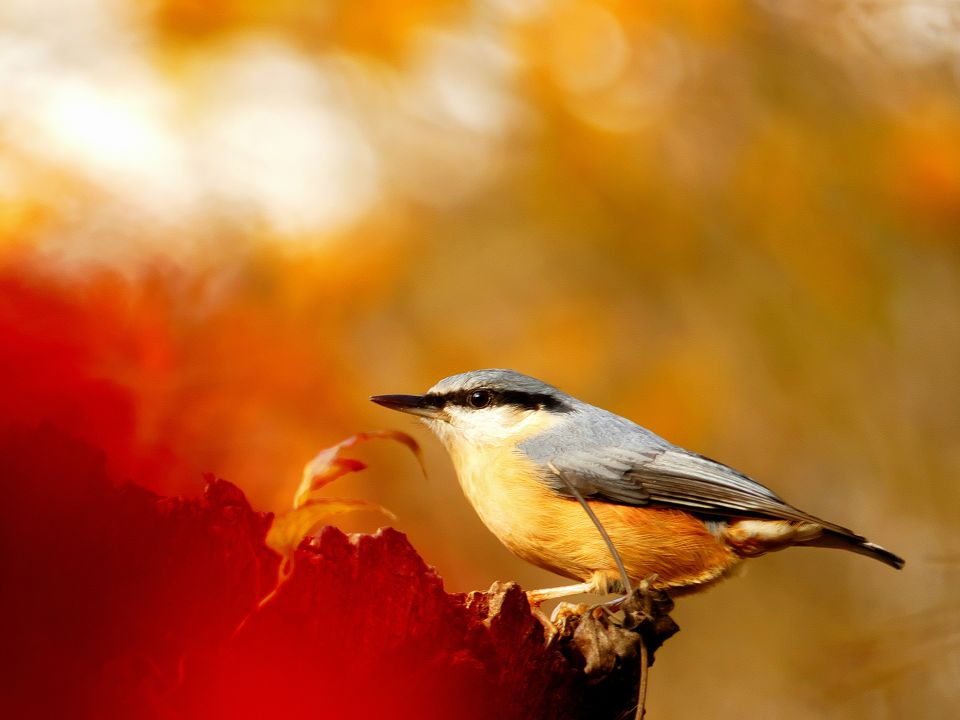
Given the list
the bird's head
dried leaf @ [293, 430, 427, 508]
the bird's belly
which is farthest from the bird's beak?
dried leaf @ [293, 430, 427, 508]

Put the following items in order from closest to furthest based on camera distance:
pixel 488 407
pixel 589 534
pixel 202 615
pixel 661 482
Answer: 1. pixel 202 615
2. pixel 589 534
3. pixel 661 482
4. pixel 488 407

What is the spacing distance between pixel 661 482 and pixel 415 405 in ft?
1.28

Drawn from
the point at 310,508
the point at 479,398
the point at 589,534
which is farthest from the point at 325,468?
the point at 479,398

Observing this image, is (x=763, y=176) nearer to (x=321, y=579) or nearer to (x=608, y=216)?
(x=608, y=216)

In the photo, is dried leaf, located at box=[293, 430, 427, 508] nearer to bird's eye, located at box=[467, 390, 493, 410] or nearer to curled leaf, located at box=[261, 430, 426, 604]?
curled leaf, located at box=[261, 430, 426, 604]

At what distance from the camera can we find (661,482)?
1414 mm

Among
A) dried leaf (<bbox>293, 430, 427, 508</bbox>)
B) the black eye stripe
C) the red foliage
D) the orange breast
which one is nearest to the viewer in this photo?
the red foliage

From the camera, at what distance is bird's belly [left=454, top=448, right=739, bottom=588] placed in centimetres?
129

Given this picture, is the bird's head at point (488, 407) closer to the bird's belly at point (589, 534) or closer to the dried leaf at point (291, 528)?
the bird's belly at point (589, 534)

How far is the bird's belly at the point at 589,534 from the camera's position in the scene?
1.29 m

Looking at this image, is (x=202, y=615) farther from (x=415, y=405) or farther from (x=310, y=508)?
(x=415, y=405)

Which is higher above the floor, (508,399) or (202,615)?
(508,399)

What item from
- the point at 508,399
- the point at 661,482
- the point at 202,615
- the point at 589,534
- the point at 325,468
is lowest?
the point at 202,615

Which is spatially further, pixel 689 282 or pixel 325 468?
pixel 689 282
